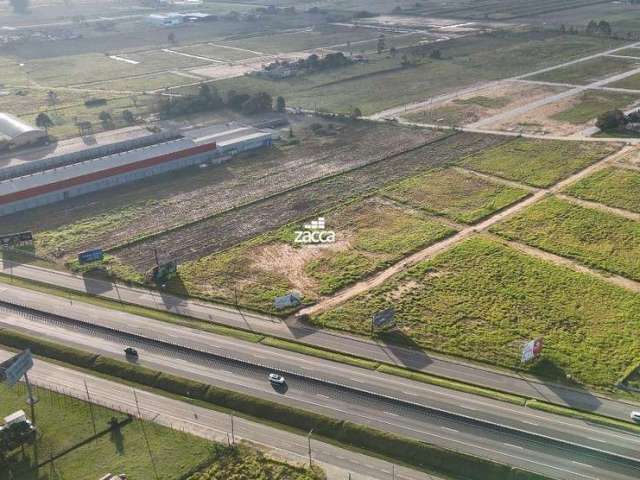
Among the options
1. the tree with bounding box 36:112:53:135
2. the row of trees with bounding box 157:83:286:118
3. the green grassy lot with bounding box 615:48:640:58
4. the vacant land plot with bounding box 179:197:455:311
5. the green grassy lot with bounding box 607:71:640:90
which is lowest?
the vacant land plot with bounding box 179:197:455:311

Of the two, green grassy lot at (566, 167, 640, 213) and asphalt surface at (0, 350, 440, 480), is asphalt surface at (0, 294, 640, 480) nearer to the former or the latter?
asphalt surface at (0, 350, 440, 480)

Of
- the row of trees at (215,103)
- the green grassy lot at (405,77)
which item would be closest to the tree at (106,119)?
the row of trees at (215,103)

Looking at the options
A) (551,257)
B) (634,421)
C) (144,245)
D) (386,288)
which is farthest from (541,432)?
(144,245)

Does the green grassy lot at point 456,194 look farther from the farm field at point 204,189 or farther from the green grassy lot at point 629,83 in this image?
the green grassy lot at point 629,83

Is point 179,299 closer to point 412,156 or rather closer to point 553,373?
point 553,373

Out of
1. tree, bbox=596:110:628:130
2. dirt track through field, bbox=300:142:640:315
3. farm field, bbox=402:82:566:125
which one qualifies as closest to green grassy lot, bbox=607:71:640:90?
farm field, bbox=402:82:566:125
